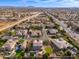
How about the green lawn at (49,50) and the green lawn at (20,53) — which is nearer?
the green lawn at (20,53)

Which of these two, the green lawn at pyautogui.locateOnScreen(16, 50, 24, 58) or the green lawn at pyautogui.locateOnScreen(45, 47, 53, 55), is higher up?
the green lawn at pyautogui.locateOnScreen(16, 50, 24, 58)

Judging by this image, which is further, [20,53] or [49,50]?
[49,50]

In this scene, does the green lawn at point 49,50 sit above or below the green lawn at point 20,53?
below

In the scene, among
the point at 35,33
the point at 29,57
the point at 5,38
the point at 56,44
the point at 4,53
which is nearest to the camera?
the point at 29,57

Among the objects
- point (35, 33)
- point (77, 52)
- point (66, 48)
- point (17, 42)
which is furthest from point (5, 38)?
point (77, 52)

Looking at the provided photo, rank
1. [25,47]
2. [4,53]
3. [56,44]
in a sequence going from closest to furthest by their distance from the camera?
[4,53], [25,47], [56,44]

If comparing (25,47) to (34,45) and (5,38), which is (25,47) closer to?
(34,45)

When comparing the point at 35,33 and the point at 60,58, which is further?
the point at 35,33

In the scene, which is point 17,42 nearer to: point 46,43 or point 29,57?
point 46,43

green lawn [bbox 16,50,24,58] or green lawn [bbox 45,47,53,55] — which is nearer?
green lawn [bbox 16,50,24,58]
